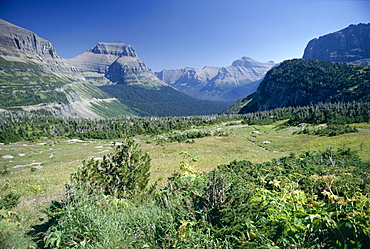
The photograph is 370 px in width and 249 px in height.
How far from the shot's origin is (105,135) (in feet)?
392

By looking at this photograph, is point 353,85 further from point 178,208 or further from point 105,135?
point 178,208

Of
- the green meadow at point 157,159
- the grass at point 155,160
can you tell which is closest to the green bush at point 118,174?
the green meadow at point 157,159

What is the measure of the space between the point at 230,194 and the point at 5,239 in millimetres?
6707

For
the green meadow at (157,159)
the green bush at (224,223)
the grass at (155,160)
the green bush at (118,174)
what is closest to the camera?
the green bush at (224,223)

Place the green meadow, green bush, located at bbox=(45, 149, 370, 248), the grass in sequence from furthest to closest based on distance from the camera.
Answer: the green meadow, the grass, green bush, located at bbox=(45, 149, 370, 248)

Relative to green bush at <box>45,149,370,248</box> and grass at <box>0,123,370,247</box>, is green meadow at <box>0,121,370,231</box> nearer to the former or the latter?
grass at <box>0,123,370,247</box>

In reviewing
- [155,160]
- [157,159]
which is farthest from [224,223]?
[157,159]

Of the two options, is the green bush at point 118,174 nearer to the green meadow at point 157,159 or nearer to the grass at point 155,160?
the green meadow at point 157,159

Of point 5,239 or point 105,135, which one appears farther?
point 105,135

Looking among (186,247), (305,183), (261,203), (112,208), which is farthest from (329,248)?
(112,208)

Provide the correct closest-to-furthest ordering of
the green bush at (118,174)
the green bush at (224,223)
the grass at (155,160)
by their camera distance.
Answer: the green bush at (224,223)
the green bush at (118,174)
the grass at (155,160)

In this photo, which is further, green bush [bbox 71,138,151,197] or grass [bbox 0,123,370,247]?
grass [bbox 0,123,370,247]

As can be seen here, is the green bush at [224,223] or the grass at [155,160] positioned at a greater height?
the green bush at [224,223]

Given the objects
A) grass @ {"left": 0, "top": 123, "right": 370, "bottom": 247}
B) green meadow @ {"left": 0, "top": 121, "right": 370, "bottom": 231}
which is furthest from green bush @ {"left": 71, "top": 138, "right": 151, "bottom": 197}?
grass @ {"left": 0, "top": 123, "right": 370, "bottom": 247}
